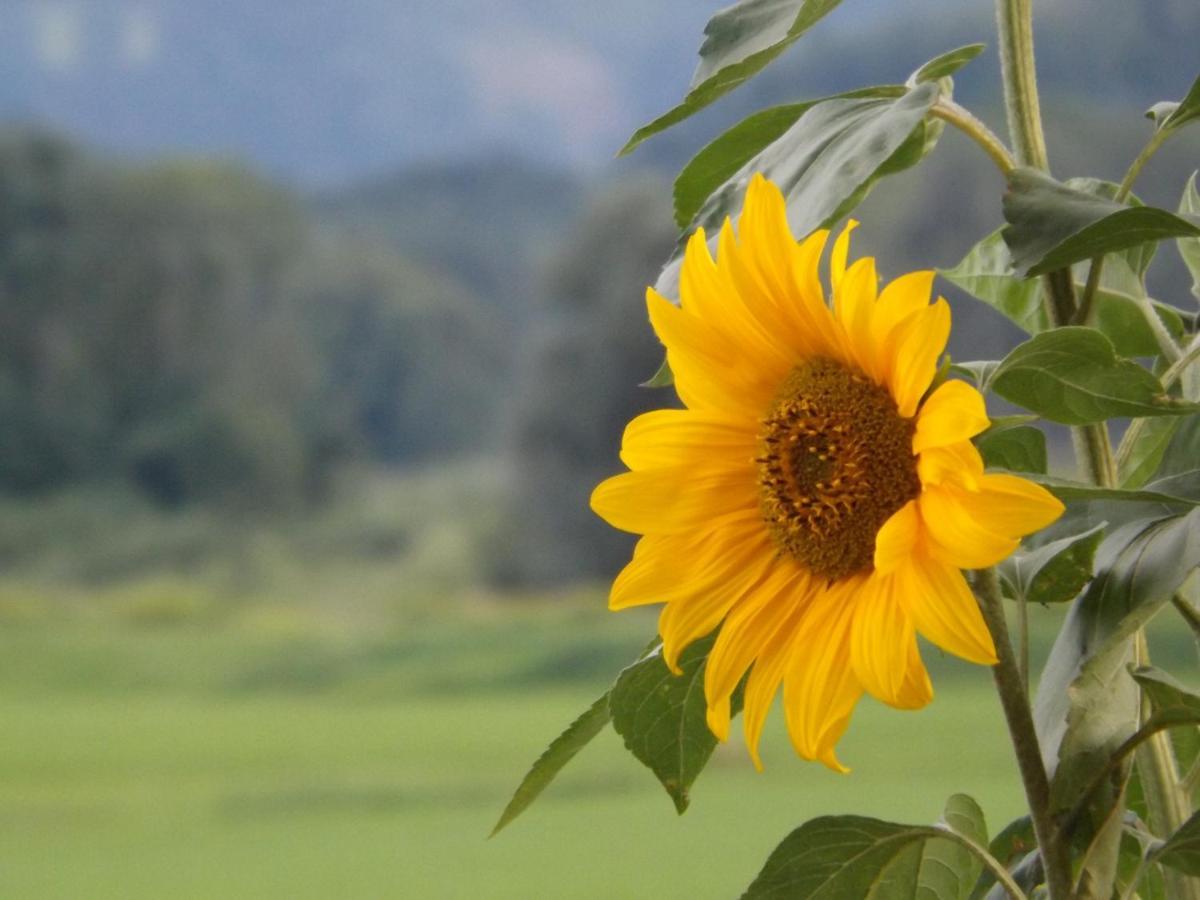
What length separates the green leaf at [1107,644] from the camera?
1.00ft

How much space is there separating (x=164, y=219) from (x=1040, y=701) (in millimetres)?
4561

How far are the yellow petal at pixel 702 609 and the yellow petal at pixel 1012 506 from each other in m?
0.07

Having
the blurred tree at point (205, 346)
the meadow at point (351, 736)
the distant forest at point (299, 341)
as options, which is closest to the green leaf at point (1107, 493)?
the meadow at point (351, 736)

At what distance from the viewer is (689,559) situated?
1.03 feet

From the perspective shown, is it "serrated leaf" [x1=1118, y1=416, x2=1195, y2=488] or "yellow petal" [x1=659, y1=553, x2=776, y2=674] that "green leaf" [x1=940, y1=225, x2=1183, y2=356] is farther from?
"yellow petal" [x1=659, y1=553, x2=776, y2=674]

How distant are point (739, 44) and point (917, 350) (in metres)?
0.11

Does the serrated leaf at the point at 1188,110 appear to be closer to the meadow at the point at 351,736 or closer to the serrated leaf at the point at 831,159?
the serrated leaf at the point at 831,159

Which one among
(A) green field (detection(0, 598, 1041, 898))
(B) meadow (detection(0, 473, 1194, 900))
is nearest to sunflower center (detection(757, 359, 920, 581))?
(A) green field (detection(0, 598, 1041, 898))

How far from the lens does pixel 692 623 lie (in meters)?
0.31

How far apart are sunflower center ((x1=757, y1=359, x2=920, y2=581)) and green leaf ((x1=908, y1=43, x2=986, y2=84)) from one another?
0.35ft

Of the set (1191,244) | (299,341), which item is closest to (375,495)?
(299,341)

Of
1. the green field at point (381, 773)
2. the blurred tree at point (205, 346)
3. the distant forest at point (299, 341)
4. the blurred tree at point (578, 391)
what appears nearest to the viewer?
the green field at point (381, 773)

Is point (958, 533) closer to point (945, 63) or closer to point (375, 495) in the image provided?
point (945, 63)

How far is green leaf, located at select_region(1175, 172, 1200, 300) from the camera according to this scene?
439mm
